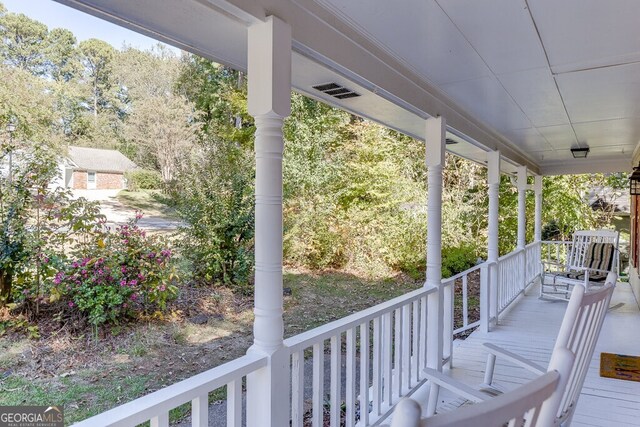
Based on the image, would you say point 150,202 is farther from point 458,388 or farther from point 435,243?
point 458,388

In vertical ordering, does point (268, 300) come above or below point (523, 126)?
below

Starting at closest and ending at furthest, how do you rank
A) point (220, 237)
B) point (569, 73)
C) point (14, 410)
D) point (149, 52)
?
1. point (14, 410)
2. point (569, 73)
3. point (220, 237)
4. point (149, 52)

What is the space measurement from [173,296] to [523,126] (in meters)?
4.87

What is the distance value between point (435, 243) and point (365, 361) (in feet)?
4.33

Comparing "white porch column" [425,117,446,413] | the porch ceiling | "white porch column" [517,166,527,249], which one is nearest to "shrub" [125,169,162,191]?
the porch ceiling

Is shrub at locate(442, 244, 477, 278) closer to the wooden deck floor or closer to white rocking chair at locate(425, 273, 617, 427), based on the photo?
the wooden deck floor

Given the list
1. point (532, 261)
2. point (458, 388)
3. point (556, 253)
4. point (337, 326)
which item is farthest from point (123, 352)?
point (556, 253)

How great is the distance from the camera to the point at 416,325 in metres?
3.00

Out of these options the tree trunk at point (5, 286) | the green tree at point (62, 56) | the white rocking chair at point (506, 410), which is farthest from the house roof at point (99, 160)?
the white rocking chair at point (506, 410)

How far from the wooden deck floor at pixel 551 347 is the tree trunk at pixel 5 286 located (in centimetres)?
405

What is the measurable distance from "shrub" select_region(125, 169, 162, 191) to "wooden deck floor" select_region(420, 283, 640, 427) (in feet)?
16.0

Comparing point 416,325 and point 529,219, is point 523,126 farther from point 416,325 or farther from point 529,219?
point 529,219

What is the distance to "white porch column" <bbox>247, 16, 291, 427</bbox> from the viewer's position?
161cm

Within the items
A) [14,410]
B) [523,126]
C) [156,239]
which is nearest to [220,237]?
[156,239]
